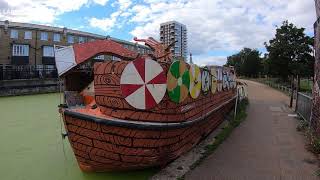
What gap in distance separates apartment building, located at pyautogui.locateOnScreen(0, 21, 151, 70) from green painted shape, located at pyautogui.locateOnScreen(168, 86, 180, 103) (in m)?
30.7

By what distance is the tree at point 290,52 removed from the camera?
32344 mm

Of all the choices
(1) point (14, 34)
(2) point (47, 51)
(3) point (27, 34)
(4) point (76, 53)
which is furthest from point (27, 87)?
(4) point (76, 53)

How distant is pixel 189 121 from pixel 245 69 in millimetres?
59860

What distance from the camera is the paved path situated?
6.25 m

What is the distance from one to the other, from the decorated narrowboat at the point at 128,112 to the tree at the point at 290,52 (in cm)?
2763

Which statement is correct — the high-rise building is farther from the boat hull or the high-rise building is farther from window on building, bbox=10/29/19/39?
window on building, bbox=10/29/19/39

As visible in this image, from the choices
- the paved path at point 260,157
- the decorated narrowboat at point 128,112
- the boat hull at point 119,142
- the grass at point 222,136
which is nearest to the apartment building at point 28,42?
the grass at point 222,136

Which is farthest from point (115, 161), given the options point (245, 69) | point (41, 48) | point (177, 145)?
point (245, 69)

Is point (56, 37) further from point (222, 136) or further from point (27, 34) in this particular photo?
point (222, 136)

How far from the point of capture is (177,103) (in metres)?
6.66

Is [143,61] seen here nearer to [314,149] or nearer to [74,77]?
[74,77]

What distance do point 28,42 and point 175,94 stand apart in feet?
126

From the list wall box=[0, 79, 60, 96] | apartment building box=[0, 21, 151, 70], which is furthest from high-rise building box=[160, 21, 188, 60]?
apartment building box=[0, 21, 151, 70]

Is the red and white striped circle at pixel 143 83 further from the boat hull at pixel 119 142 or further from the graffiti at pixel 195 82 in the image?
the graffiti at pixel 195 82
